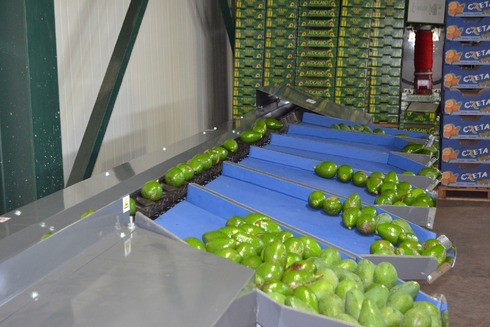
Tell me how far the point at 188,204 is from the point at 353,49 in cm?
497

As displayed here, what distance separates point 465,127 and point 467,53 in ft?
2.49

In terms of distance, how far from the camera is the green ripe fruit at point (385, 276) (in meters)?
1.81

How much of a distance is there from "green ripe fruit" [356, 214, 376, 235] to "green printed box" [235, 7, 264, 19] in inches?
202

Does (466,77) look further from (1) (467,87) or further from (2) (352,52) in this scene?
(2) (352,52)

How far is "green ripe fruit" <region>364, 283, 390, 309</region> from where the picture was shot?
5.42 feet

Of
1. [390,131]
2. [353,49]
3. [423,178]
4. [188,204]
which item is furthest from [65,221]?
[353,49]

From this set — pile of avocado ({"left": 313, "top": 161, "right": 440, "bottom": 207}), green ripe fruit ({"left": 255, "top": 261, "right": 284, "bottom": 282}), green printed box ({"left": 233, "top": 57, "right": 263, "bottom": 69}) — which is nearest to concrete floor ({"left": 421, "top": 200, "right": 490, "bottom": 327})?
pile of avocado ({"left": 313, "top": 161, "right": 440, "bottom": 207})

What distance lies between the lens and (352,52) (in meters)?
7.00

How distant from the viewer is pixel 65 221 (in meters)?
1.86

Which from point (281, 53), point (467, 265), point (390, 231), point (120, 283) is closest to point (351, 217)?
point (390, 231)

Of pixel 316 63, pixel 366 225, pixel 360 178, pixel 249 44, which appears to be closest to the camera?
pixel 366 225

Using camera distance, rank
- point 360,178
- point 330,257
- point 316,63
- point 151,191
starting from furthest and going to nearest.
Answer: point 316,63 < point 360,178 < point 151,191 < point 330,257

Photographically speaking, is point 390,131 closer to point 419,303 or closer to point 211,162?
point 211,162

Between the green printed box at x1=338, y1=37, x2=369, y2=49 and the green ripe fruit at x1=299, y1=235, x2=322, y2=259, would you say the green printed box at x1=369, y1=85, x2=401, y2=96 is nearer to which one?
the green printed box at x1=338, y1=37, x2=369, y2=49
